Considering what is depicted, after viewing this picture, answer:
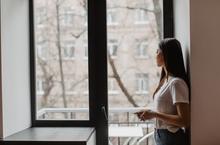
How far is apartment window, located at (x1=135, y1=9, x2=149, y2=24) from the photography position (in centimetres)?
279

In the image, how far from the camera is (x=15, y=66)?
258 centimetres

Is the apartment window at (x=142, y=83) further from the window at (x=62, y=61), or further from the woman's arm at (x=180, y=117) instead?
the woman's arm at (x=180, y=117)

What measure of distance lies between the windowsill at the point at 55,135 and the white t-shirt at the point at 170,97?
0.59 metres

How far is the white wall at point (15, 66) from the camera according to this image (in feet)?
7.88

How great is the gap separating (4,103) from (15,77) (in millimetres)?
289

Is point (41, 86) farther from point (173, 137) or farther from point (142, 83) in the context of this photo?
point (173, 137)

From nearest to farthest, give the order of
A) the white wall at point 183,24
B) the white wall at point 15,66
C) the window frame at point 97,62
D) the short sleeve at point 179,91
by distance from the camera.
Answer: the short sleeve at point 179,91 < the white wall at point 183,24 < the white wall at point 15,66 < the window frame at point 97,62

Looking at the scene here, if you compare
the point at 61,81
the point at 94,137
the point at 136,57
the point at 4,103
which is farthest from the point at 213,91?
the point at 4,103

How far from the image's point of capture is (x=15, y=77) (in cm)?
258

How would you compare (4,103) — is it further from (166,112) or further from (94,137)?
(166,112)

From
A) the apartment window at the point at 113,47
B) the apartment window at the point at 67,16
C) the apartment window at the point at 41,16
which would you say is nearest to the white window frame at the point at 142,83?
the apartment window at the point at 113,47

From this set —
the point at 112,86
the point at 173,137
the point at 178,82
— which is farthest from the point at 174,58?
the point at 112,86

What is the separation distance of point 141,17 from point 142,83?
60 cm

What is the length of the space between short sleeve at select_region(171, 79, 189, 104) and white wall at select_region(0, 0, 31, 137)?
50.3 inches
